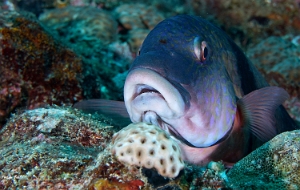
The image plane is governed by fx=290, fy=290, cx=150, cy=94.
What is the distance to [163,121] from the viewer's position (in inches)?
82.8

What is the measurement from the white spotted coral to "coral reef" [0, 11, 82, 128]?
2.06m

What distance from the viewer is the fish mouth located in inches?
70.9

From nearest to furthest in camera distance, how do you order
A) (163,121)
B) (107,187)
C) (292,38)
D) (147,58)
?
1. (107,187)
2. (147,58)
3. (163,121)
4. (292,38)

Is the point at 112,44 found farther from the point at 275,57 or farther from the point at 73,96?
the point at 275,57

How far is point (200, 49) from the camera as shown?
2295mm

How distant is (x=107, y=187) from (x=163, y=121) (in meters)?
0.90

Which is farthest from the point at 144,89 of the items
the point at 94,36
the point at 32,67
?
the point at 94,36

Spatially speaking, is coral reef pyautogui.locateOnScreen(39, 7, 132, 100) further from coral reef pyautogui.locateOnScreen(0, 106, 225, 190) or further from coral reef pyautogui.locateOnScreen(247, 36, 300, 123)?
coral reef pyautogui.locateOnScreen(247, 36, 300, 123)

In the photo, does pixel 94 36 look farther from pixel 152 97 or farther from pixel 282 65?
pixel 152 97

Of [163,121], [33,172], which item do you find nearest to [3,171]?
[33,172]

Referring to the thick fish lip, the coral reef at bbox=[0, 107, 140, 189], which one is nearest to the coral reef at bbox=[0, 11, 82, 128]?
the coral reef at bbox=[0, 107, 140, 189]

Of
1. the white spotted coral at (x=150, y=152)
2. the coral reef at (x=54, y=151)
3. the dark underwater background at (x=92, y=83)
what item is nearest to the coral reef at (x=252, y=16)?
the dark underwater background at (x=92, y=83)

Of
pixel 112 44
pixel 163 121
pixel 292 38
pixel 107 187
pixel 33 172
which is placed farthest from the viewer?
pixel 292 38

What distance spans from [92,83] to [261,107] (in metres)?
2.04
